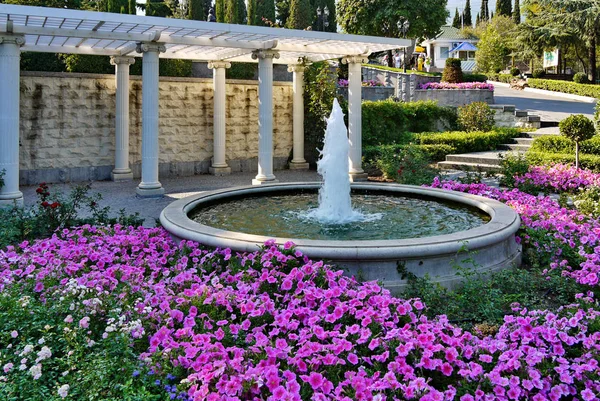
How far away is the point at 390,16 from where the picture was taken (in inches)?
1459

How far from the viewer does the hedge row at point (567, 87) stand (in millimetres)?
30477

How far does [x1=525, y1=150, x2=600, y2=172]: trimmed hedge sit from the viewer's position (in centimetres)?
1269

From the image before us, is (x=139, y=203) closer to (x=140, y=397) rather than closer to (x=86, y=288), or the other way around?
(x=86, y=288)

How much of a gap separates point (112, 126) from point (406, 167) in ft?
23.1

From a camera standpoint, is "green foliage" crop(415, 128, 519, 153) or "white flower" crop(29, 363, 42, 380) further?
"green foliage" crop(415, 128, 519, 153)

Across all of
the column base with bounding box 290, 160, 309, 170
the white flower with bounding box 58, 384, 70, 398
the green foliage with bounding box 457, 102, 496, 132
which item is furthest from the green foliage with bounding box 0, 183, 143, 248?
the green foliage with bounding box 457, 102, 496, 132

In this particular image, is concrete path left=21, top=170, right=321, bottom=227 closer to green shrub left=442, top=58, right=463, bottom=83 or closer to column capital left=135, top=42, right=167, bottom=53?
column capital left=135, top=42, right=167, bottom=53

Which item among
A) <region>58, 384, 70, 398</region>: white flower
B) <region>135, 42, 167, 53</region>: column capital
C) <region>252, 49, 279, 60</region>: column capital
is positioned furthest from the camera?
<region>252, 49, 279, 60</region>: column capital

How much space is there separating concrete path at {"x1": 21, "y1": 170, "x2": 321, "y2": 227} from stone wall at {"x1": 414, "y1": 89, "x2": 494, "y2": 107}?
39.0 ft

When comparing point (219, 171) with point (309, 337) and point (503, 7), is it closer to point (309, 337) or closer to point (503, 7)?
point (309, 337)

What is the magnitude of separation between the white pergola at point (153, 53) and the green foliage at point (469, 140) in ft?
11.8

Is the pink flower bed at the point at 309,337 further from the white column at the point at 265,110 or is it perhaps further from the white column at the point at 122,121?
the white column at the point at 122,121

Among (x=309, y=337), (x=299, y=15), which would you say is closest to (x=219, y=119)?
(x=309, y=337)

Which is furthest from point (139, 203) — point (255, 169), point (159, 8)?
point (159, 8)
